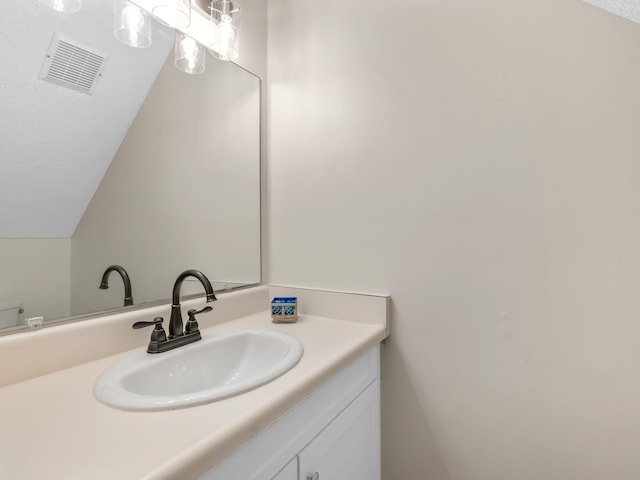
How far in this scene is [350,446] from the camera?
98 cm

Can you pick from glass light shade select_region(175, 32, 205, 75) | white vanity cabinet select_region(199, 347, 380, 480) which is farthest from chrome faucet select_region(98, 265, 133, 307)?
glass light shade select_region(175, 32, 205, 75)

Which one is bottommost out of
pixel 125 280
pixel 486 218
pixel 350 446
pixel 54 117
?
pixel 350 446

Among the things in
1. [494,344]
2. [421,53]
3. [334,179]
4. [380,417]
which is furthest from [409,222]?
[380,417]

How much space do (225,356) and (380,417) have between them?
1.96 feet

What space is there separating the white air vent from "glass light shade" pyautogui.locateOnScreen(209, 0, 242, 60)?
0.41m

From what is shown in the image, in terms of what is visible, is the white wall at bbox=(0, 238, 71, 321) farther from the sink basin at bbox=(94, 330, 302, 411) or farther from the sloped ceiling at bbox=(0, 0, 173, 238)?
the sink basin at bbox=(94, 330, 302, 411)

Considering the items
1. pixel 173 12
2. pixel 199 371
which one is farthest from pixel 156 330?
pixel 173 12

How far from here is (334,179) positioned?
1296mm

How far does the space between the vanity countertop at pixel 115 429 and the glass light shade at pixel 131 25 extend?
3.10 feet

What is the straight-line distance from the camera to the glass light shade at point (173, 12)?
1038 millimetres

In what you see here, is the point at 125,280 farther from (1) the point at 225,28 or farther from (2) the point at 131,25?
(1) the point at 225,28

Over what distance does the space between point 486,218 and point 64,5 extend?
4.30 ft

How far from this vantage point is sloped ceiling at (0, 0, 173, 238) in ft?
2.58

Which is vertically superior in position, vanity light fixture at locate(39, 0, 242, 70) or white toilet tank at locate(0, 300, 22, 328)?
vanity light fixture at locate(39, 0, 242, 70)
